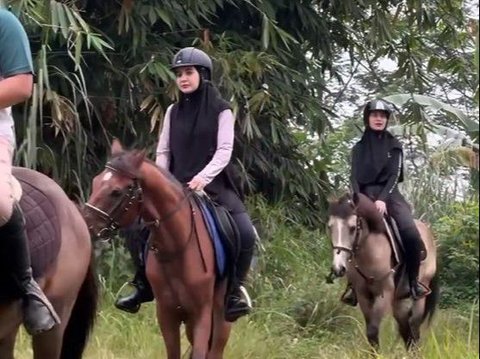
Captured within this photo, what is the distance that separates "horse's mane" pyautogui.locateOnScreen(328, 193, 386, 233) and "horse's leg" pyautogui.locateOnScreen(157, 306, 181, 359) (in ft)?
8.34

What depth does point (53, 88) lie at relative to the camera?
38.7 ft

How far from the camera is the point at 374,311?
10.3m

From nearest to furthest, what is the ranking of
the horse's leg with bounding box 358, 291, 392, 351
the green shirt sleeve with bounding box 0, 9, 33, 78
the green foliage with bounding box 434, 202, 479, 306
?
the green shirt sleeve with bounding box 0, 9, 33, 78 → the horse's leg with bounding box 358, 291, 392, 351 → the green foliage with bounding box 434, 202, 479, 306

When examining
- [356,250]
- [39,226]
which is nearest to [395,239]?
[356,250]

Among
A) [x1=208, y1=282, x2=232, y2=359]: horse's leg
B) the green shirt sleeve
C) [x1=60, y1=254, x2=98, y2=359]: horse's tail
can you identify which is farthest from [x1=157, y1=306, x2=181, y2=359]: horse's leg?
the green shirt sleeve

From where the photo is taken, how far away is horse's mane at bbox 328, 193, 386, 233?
9977mm

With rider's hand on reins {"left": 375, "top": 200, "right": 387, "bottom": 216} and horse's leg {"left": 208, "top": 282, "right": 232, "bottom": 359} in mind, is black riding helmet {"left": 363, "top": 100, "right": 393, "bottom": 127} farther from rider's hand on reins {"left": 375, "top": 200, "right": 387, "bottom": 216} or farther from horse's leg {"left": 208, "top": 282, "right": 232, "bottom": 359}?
horse's leg {"left": 208, "top": 282, "right": 232, "bottom": 359}

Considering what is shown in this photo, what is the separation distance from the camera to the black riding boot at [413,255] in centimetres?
1072

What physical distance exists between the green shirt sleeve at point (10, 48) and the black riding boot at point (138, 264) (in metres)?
2.64

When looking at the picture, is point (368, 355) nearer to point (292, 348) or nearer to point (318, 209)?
point (292, 348)

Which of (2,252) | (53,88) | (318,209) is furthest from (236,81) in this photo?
A: (2,252)

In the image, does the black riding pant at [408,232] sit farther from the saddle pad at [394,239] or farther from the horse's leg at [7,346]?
the horse's leg at [7,346]

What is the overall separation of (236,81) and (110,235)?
5090mm

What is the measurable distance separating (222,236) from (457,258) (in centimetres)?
616
